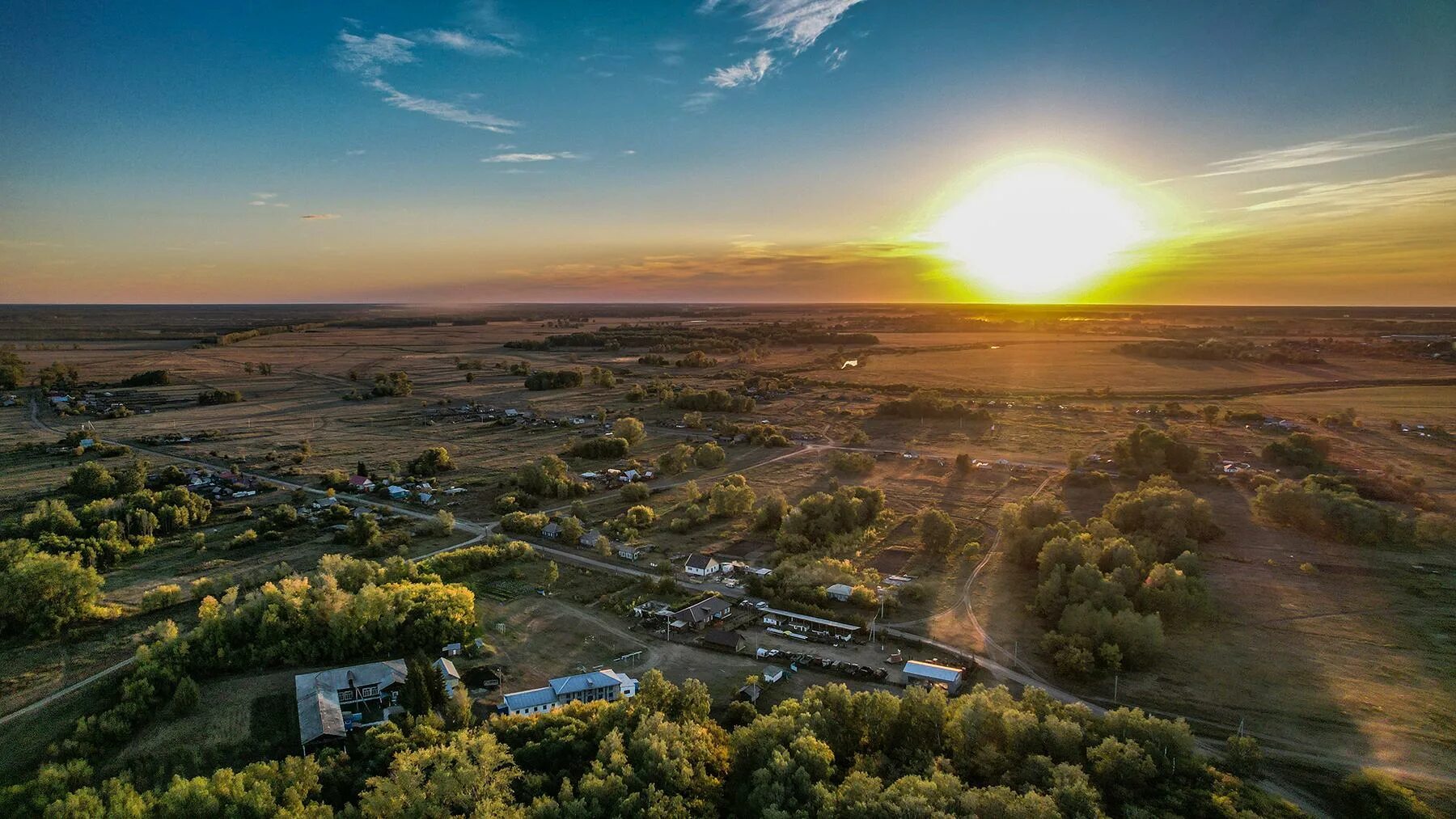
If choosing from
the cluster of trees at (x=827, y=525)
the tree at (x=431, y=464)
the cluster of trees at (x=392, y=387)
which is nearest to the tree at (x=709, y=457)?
the cluster of trees at (x=827, y=525)

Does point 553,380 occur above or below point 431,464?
above

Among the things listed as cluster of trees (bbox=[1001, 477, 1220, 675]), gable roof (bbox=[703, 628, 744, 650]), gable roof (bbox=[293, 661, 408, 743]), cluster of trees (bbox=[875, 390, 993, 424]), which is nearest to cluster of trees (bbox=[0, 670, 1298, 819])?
gable roof (bbox=[293, 661, 408, 743])

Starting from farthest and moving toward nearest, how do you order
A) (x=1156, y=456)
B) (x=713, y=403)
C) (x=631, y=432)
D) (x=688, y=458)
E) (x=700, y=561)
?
(x=713, y=403) → (x=631, y=432) → (x=688, y=458) → (x=1156, y=456) → (x=700, y=561)

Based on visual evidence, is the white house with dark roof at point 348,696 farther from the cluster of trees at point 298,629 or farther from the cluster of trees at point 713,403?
the cluster of trees at point 713,403

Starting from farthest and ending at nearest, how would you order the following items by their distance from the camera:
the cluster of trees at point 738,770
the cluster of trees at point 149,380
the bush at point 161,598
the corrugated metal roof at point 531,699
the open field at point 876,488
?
the cluster of trees at point 149,380 → the bush at point 161,598 → the open field at point 876,488 → the corrugated metal roof at point 531,699 → the cluster of trees at point 738,770

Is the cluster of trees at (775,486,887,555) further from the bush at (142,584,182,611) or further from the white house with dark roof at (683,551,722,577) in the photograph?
the bush at (142,584,182,611)

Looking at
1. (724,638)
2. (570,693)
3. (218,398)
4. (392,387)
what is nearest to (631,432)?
(724,638)

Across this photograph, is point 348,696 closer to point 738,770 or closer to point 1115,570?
point 738,770
